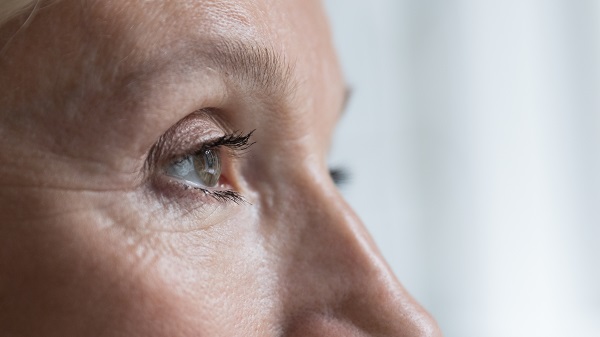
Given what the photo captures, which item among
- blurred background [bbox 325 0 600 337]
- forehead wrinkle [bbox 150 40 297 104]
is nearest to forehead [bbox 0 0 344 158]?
forehead wrinkle [bbox 150 40 297 104]

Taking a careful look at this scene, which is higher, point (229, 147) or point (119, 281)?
point (229, 147)

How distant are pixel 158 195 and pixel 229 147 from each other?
0.26ft

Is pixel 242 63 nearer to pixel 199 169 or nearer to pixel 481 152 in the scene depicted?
pixel 199 169

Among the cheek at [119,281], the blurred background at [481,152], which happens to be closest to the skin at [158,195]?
the cheek at [119,281]

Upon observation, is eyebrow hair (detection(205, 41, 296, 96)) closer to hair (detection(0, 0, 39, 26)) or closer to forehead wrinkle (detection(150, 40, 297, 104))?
forehead wrinkle (detection(150, 40, 297, 104))

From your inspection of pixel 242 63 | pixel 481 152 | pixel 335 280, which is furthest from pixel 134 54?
pixel 481 152

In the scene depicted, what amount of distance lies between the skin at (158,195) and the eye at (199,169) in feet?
0.04

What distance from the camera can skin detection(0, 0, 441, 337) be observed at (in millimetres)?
501

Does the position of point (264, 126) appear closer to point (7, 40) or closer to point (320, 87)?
point (320, 87)

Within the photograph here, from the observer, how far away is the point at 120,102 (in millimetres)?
523

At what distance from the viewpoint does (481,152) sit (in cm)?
223

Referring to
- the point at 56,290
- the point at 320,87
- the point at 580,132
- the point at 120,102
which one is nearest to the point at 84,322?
the point at 56,290

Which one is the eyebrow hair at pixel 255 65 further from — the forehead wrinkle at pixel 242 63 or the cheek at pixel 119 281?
the cheek at pixel 119 281

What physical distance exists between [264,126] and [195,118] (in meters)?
0.06
